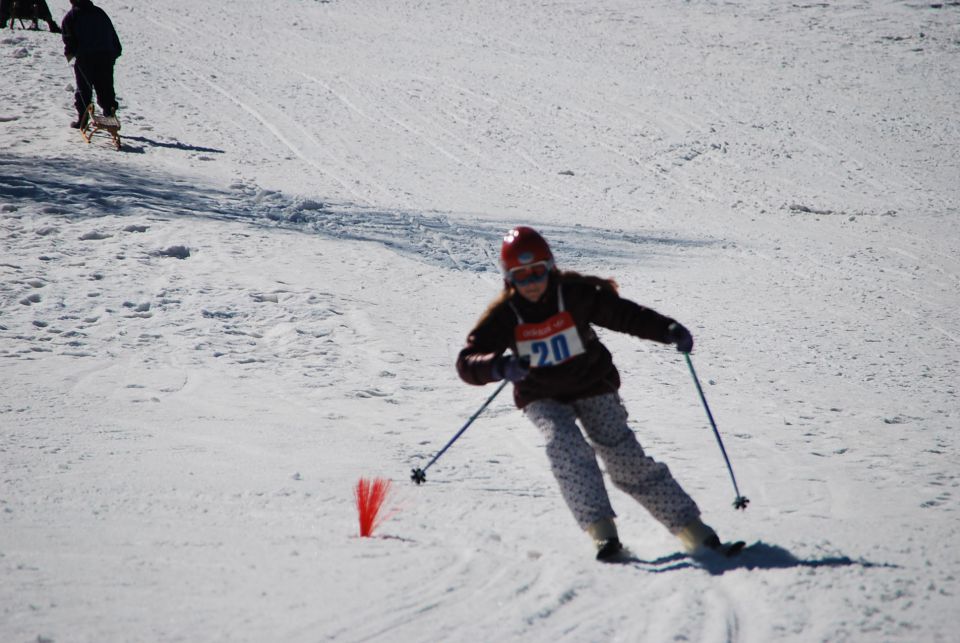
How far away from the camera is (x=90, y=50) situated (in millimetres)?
11086

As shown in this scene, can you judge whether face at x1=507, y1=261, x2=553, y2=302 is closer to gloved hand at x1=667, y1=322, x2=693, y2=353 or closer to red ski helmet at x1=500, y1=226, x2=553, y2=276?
red ski helmet at x1=500, y1=226, x2=553, y2=276

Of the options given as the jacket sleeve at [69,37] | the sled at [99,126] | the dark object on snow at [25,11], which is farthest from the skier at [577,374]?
the dark object on snow at [25,11]

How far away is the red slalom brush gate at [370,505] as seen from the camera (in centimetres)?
354

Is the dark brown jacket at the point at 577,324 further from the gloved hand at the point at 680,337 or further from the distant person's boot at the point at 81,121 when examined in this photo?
the distant person's boot at the point at 81,121

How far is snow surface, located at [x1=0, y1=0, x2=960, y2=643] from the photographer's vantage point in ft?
9.79

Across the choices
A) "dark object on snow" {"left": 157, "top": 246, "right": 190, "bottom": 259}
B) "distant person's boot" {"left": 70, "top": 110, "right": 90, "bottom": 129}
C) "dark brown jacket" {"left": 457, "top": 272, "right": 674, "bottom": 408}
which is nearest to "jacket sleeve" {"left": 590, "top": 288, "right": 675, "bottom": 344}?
"dark brown jacket" {"left": 457, "top": 272, "right": 674, "bottom": 408}

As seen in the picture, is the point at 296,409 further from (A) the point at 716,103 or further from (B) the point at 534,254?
(A) the point at 716,103

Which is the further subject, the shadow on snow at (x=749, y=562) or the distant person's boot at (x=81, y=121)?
the distant person's boot at (x=81, y=121)

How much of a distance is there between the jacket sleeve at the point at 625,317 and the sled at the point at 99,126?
9.38m

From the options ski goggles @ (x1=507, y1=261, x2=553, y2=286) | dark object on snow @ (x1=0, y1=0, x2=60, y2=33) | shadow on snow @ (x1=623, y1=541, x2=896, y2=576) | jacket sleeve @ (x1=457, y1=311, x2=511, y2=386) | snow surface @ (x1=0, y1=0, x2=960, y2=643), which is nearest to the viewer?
snow surface @ (x1=0, y1=0, x2=960, y2=643)

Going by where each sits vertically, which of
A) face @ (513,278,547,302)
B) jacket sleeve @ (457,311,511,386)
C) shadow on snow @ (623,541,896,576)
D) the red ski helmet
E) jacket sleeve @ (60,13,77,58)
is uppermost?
jacket sleeve @ (60,13,77,58)

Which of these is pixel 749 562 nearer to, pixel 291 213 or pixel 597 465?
pixel 597 465

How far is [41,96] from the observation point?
13141mm

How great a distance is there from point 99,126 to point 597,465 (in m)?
9.94
